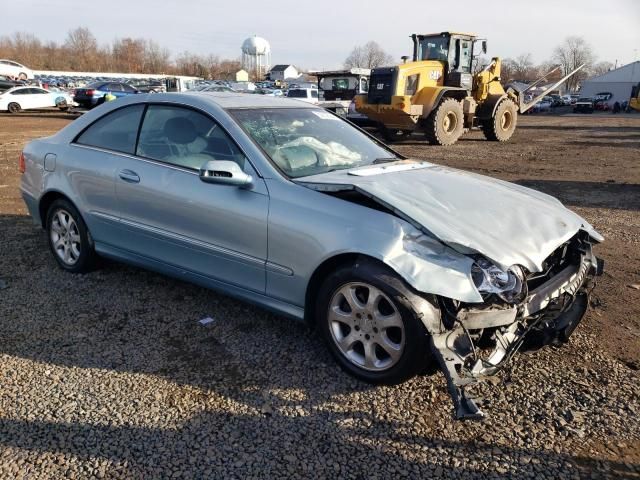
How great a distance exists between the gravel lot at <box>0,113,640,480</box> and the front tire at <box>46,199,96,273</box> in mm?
226

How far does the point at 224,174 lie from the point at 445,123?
544 inches

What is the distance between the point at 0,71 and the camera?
39.2 meters

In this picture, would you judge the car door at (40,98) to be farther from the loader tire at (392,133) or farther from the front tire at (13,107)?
the loader tire at (392,133)

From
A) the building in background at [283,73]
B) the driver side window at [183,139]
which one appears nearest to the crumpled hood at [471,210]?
the driver side window at [183,139]

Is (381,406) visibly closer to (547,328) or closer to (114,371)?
(547,328)

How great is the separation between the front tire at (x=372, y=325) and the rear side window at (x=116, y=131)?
2142 mm

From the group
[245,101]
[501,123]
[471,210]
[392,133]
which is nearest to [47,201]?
[245,101]

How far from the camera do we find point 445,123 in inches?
631

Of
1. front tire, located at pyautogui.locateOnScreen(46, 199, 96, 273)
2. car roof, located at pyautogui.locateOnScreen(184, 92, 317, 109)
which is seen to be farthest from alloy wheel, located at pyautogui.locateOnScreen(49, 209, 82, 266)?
car roof, located at pyautogui.locateOnScreen(184, 92, 317, 109)

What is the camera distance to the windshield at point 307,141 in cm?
356

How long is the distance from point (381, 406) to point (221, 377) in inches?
37.2

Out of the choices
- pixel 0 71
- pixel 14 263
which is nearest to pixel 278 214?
pixel 14 263

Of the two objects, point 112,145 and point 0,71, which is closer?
point 112,145

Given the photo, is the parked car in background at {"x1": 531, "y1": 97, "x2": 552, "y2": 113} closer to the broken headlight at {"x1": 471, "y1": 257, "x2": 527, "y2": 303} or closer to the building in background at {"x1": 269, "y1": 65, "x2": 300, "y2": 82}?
the broken headlight at {"x1": 471, "y1": 257, "x2": 527, "y2": 303}
